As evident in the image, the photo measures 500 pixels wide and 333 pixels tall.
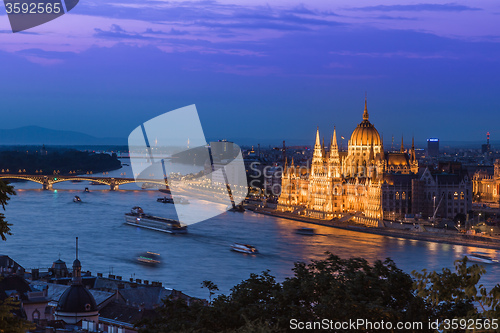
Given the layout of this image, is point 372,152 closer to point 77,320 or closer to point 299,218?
point 299,218

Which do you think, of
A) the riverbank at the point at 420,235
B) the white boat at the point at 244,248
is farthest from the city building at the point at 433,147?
the white boat at the point at 244,248

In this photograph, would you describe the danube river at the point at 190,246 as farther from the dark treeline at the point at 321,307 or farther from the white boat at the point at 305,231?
the dark treeline at the point at 321,307

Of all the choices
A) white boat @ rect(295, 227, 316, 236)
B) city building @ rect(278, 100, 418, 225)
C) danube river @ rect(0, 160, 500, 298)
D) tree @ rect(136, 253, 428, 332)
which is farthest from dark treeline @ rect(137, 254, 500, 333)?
city building @ rect(278, 100, 418, 225)

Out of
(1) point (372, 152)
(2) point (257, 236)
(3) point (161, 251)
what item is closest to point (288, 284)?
(3) point (161, 251)

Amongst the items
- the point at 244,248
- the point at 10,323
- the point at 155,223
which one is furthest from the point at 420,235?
the point at 10,323

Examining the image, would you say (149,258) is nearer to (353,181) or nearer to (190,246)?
(190,246)
